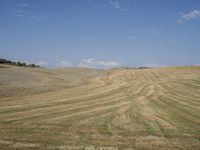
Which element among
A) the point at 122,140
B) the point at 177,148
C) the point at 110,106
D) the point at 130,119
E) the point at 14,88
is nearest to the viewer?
the point at 177,148

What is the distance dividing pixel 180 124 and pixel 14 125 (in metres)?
9.62

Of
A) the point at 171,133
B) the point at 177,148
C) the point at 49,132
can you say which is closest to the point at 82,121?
the point at 49,132

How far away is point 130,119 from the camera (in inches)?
709

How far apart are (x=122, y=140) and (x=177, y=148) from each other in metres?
2.53

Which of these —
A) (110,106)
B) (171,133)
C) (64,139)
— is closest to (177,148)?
(171,133)

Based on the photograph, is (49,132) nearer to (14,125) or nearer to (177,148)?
(14,125)

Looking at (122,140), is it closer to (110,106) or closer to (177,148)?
(177,148)

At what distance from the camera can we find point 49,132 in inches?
569

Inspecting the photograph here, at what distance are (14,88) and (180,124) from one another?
20.1 m

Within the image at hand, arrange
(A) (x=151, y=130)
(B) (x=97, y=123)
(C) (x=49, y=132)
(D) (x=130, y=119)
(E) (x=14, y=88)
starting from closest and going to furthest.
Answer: (C) (x=49, y=132), (A) (x=151, y=130), (B) (x=97, y=123), (D) (x=130, y=119), (E) (x=14, y=88)

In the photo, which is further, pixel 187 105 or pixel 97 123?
pixel 187 105

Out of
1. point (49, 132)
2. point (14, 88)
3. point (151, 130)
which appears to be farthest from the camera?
point (14, 88)

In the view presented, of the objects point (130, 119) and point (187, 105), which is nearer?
point (130, 119)

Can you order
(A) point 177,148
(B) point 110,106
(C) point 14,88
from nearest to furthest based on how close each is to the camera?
1. (A) point 177,148
2. (B) point 110,106
3. (C) point 14,88
